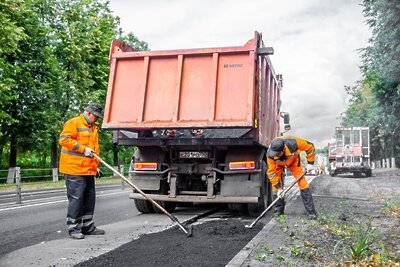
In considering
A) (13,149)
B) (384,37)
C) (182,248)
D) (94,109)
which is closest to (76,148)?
(94,109)

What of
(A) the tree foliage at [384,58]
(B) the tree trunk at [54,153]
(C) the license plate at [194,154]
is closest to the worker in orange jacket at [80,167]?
(C) the license plate at [194,154]

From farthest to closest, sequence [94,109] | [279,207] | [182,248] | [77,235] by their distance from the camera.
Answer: [279,207], [94,109], [77,235], [182,248]

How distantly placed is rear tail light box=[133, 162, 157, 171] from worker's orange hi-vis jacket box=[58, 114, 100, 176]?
72.7 inches

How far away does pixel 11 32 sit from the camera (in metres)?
19.5

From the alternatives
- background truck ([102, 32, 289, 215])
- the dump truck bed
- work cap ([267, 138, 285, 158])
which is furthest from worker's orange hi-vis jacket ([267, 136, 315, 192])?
the dump truck bed

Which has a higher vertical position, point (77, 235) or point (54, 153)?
point (54, 153)

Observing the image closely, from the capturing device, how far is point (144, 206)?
879cm

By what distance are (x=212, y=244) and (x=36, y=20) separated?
76.3ft

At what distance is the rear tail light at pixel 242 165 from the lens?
779cm

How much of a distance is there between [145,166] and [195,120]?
4.69 feet

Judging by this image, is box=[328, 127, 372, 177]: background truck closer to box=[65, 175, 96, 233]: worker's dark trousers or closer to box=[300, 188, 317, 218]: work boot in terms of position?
box=[300, 188, 317, 218]: work boot

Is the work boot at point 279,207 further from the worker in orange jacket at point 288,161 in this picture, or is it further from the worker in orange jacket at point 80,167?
the worker in orange jacket at point 80,167

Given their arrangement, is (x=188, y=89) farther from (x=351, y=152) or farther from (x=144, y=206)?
(x=351, y=152)

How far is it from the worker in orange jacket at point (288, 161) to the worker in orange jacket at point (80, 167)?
291 centimetres
